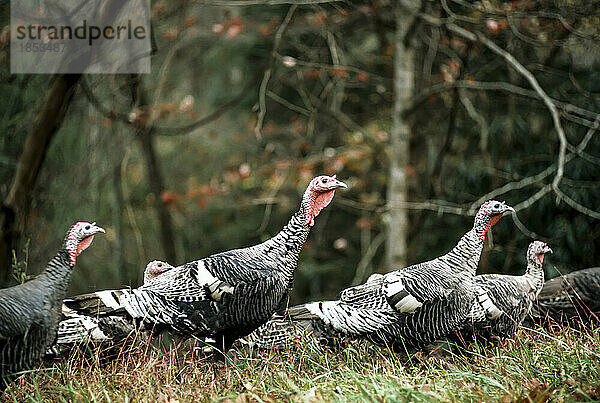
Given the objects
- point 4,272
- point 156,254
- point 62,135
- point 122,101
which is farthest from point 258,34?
point 4,272

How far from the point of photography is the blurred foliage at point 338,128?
7742 mm

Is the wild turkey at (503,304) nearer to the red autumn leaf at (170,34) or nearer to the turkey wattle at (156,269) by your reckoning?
the turkey wattle at (156,269)

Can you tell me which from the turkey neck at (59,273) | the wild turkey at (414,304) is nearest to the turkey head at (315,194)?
the wild turkey at (414,304)

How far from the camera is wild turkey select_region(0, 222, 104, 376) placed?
3.61 metres

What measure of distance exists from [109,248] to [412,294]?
836 cm

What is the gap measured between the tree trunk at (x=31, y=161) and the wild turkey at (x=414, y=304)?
244cm

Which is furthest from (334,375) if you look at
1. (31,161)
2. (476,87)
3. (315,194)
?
(476,87)

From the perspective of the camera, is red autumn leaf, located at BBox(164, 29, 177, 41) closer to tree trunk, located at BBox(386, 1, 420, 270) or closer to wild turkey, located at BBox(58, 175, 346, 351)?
tree trunk, located at BBox(386, 1, 420, 270)

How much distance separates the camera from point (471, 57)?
887 cm

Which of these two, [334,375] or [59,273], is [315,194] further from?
[59,273]

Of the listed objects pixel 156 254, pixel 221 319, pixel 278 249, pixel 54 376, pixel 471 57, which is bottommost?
pixel 156 254

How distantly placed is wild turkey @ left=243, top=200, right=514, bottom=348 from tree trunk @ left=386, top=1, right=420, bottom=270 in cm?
282

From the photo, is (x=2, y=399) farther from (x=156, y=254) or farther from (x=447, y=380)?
(x=156, y=254)

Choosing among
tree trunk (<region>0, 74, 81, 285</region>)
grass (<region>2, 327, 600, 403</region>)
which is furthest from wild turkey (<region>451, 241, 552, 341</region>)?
tree trunk (<region>0, 74, 81, 285</region>)
